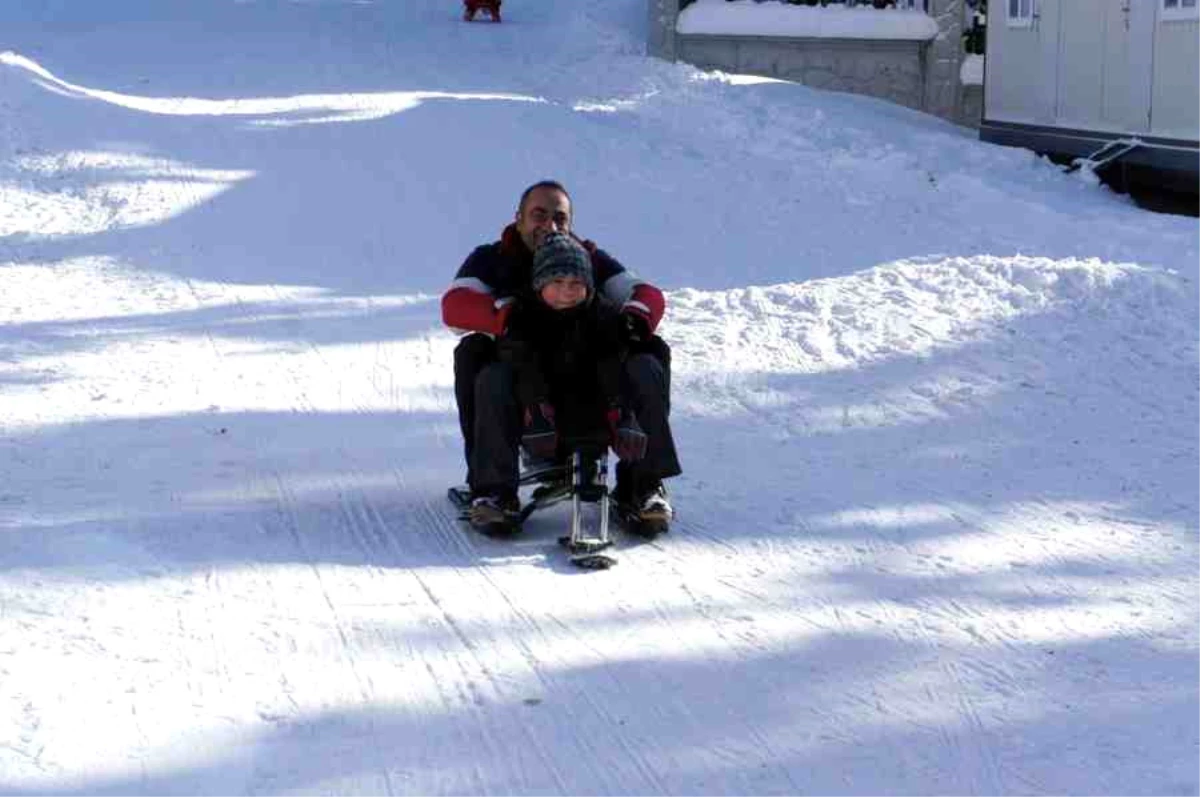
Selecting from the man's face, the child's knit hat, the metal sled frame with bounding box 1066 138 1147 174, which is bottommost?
the metal sled frame with bounding box 1066 138 1147 174

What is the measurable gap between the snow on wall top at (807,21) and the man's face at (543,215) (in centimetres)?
1646

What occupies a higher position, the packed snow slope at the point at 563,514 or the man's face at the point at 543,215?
the man's face at the point at 543,215

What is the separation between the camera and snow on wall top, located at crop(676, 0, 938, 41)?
2177 cm

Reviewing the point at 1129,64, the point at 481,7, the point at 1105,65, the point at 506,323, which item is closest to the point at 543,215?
the point at 506,323

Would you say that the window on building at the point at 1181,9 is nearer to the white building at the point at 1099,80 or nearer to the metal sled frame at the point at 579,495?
the white building at the point at 1099,80

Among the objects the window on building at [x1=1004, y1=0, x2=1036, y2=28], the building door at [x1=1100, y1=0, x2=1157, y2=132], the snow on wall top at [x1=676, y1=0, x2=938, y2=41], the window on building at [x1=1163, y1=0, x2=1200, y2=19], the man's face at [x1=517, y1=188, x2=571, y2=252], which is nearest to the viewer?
the man's face at [x1=517, y1=188, x2=571, y2=252]

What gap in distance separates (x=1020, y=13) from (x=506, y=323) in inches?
582

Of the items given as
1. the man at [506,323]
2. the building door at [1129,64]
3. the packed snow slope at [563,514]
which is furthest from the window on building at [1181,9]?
the man at [506,323]

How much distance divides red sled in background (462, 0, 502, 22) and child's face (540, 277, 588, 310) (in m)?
23.1

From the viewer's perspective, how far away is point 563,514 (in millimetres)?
6258

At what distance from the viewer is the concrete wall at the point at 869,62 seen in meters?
21.9

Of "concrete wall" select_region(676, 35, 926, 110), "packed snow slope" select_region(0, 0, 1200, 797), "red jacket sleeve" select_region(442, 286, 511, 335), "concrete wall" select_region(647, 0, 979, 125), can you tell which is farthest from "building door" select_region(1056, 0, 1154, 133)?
"red jacket sleeve" select_region(442, 286, 511, 335)

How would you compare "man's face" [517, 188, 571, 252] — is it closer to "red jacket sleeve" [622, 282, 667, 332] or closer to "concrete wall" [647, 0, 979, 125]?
"red jacket sleeve" [622, 282, 667, 332]

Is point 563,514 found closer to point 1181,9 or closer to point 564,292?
point 564,292
